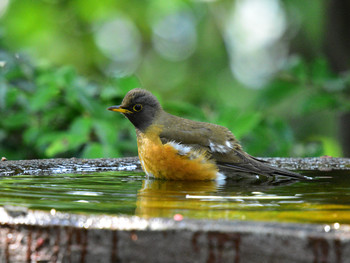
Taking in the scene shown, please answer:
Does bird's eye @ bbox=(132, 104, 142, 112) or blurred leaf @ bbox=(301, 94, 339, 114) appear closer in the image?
bird's eye @ bbox=(132, 104, 142, 112)

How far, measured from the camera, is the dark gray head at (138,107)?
4750mm

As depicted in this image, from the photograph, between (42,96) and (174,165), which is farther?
(42,96)

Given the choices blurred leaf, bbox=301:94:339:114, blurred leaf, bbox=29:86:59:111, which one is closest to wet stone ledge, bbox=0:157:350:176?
blurred leaf, bbox=29:86:59:111

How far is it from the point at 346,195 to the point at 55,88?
379cm

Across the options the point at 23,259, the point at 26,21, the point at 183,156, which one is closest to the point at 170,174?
the point at 183,156

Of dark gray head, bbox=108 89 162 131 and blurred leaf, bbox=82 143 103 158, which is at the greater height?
dark gray head, bbox=108 89 162 131

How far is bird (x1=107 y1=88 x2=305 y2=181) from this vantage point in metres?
4.08

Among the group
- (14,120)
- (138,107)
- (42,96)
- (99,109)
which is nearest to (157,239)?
(138,107)

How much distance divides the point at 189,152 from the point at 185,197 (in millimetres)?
1303

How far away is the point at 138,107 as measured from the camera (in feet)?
15.9

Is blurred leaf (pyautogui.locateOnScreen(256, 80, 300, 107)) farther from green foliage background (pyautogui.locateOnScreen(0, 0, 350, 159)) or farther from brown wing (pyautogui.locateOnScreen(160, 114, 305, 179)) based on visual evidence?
brown wing (pyautogui.locateOnScreen(160, 114, 305, 179))

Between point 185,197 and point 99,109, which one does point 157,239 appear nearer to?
point 185,197

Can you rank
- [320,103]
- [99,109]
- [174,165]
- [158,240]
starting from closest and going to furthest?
[158,240] < [174,165] < [99,109] < [320,103]

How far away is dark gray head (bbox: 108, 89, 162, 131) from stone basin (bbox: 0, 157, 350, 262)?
274cm
